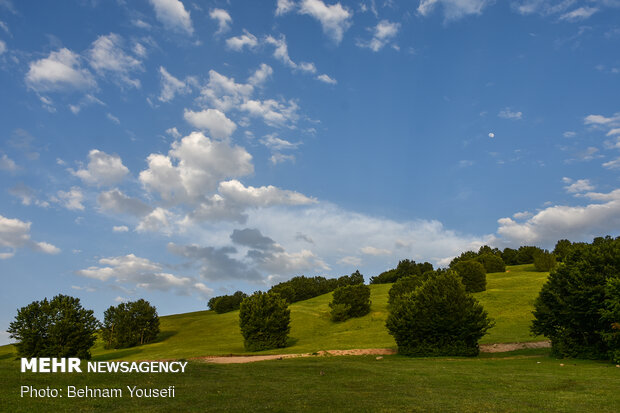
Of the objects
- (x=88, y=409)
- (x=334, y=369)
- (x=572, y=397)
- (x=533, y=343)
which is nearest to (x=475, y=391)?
(x=572, y=397)

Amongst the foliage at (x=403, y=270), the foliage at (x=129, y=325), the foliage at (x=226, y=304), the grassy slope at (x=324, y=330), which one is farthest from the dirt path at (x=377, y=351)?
the foliage at (x=403, y=270)

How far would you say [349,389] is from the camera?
20719mm

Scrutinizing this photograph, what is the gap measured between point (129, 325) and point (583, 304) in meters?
83.5

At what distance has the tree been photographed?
56.4 meters

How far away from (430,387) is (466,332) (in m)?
24.6

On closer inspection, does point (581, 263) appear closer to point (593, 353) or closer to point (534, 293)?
point (593, 353)

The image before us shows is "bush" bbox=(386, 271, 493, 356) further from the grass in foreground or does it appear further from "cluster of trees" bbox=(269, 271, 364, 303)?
"cluster of trees" bbox=(269, 271, 364, 303)

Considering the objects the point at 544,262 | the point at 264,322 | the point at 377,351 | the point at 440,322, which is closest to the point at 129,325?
the point at 264,322

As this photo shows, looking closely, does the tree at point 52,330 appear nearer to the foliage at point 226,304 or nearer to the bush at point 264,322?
the bush at point 264,322

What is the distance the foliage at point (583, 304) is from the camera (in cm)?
3616

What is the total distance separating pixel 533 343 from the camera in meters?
49.2

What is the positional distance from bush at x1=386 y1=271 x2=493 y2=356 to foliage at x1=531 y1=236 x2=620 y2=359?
22.3 ft

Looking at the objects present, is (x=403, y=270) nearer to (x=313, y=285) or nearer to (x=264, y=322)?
(x=313, y=285)

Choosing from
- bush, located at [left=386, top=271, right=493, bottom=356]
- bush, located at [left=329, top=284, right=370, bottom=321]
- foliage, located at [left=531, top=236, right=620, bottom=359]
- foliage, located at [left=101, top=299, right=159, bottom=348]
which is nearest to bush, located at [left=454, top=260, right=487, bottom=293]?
bush, located at [left=329, top=284, right=370, bottom=321]
